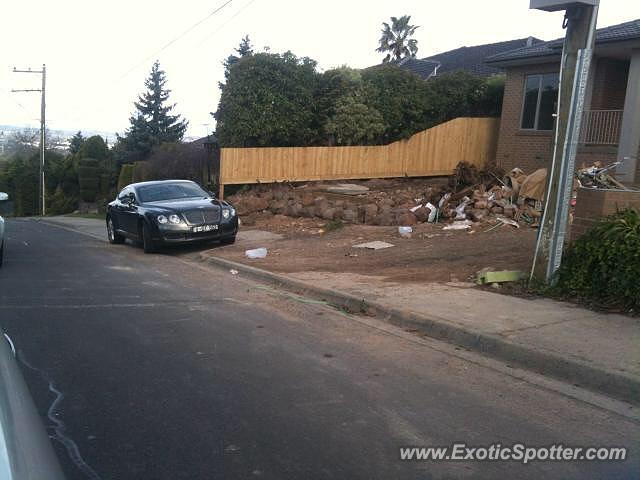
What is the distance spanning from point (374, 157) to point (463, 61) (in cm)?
1806

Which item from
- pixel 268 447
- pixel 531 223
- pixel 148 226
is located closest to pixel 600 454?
pixel 268 447

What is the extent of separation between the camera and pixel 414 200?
56.2ft

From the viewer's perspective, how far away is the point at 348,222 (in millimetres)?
15461

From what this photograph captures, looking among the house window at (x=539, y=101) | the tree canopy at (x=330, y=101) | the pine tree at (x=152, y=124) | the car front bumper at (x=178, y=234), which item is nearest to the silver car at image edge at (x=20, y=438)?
the car front bumper at (x=178, y=234)

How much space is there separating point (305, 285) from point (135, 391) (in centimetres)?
443

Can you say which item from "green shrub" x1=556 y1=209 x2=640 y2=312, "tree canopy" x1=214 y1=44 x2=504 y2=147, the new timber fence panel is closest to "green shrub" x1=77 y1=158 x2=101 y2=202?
"tree canopy" x1=214 y1=44 x2=504 y2=147

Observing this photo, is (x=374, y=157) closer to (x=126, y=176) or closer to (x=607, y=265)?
(x=607, y=265)

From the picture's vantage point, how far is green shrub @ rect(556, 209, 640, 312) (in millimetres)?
6754

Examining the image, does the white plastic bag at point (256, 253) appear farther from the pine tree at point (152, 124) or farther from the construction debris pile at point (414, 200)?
the pine tree at point (152, 124)

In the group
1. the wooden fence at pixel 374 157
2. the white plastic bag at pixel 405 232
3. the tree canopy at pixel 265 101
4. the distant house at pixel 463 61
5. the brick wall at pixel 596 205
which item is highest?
the distant house at pixel 463 61

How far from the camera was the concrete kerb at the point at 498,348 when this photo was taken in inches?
191

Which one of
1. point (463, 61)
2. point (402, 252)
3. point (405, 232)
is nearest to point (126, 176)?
point (463, 61)

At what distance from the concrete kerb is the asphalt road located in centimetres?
24

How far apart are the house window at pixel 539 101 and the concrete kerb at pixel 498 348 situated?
45.4ft
